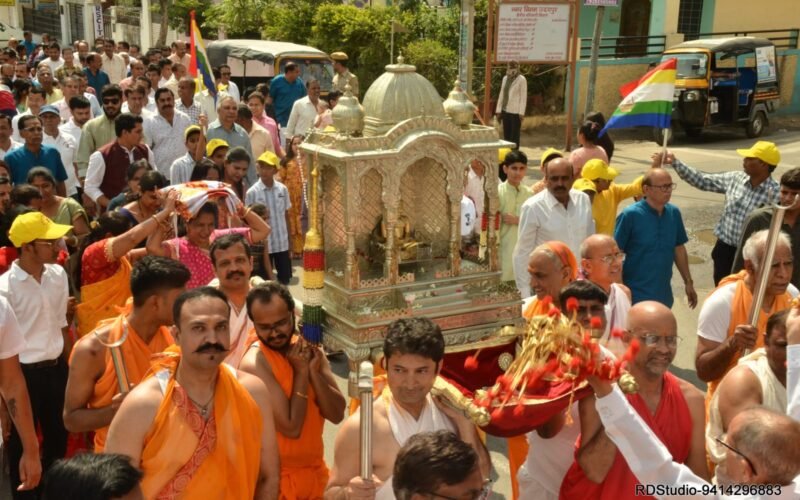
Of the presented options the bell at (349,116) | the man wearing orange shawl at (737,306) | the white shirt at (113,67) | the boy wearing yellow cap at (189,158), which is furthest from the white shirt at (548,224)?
the white shirt at (113,67)

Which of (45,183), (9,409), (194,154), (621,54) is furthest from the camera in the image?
(621,54)

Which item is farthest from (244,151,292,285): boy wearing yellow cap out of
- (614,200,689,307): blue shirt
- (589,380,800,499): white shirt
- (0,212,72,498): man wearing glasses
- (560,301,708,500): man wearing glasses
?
(589,380,800,499): white shirt

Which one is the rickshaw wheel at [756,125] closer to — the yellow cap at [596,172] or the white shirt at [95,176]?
the yellow cap at [596,172]

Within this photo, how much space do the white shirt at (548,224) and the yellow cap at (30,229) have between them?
9.79 ft

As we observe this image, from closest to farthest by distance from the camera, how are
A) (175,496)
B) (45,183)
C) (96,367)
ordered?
1. (175,496)
2. (96,367)
3. (45,183)

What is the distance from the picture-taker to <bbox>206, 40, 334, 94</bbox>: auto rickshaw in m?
17.7

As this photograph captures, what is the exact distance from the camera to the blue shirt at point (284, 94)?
1377 centimetres

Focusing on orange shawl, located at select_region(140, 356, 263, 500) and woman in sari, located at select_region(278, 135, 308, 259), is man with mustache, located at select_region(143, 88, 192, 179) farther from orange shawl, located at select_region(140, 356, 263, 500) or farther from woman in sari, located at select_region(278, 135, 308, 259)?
orange shawl, located at select_region(140, 356, 263, 500)

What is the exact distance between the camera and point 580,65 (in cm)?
1895

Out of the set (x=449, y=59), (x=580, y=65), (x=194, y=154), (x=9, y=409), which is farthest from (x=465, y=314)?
(x=580, y=65)

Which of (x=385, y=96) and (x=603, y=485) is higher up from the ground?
(x=385, y=96)

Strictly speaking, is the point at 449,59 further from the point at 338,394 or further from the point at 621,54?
the point at 338,394

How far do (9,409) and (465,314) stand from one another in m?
2.14

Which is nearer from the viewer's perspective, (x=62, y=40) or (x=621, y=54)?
(x=621, y=54)
